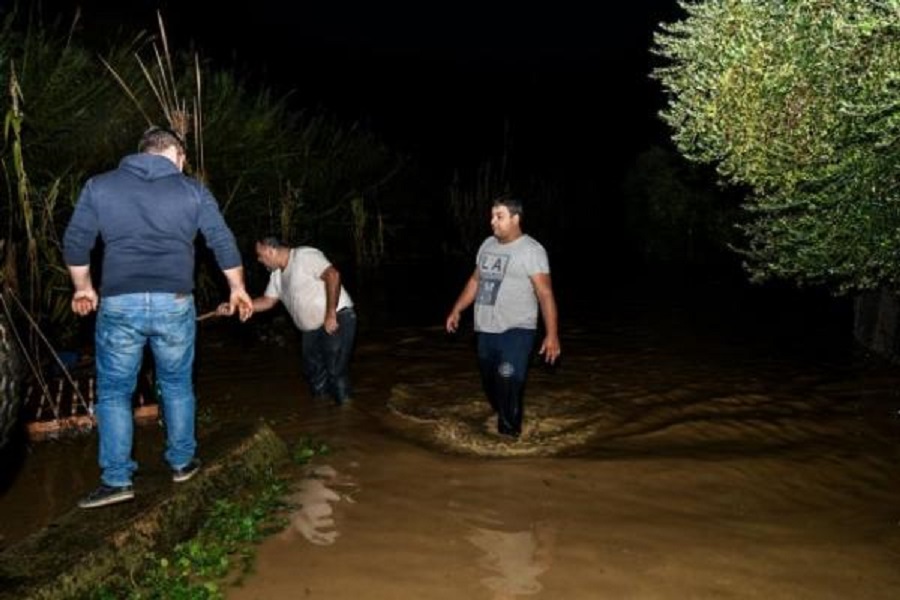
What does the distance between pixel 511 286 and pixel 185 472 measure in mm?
2508

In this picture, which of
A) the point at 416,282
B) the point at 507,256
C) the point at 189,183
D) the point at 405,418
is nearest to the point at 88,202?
the point at 189,183

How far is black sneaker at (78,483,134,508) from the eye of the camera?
13.4 ft

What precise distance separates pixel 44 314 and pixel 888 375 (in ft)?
26.2

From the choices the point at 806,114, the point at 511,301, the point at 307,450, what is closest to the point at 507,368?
the point at 511,301

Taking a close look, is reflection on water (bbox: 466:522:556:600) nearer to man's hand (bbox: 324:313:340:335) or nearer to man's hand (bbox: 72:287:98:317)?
man's hand (bbox: 72:287:98:317)

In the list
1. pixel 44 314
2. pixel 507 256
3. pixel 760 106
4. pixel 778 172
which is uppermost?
pixel 760 106

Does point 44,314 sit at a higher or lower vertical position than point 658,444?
higher

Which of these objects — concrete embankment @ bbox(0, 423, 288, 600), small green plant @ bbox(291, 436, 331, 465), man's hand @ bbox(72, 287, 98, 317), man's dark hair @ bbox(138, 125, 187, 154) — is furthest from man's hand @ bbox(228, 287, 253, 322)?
small green plant @ bbox(291, 436, 331, 465)

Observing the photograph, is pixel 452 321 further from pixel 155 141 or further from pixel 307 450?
pixel 155 141

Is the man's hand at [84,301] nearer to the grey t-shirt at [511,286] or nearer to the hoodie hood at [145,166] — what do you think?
the hoodie hood at [145,166]

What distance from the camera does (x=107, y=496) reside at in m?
4.12

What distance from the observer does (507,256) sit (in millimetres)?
5750

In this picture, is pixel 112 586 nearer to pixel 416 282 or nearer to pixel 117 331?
pixel 117 331

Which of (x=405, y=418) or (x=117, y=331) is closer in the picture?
(x=117, y=331)
